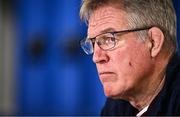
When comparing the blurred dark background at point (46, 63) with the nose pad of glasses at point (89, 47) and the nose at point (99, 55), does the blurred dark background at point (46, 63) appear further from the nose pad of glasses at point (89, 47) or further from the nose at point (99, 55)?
the nose at point (99, 55)

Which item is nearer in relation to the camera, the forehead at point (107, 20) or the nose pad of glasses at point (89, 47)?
the forehead at point (107, 20)

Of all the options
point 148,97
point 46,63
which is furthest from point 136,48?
point 46,63

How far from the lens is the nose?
1.92 metres

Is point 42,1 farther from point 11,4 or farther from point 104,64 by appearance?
point 104,64

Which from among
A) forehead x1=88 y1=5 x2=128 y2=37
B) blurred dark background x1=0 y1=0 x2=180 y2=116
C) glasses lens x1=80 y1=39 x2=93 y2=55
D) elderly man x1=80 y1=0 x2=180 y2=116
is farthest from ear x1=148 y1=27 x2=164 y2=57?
blurred dark background x1=0 y1=0 x2=180 y2=116

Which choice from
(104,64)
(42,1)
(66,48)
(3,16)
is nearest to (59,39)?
(66,48)

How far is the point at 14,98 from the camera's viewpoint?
502cm

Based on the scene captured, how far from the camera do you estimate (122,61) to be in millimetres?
1920

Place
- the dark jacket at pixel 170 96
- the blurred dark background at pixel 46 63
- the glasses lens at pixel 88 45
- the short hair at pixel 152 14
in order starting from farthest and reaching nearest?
the blurred dark background at pixel 46 63
the glasses lens at pixel 88 45
the short hair at pixel 152 14
the dark jacket at pixel 170 96

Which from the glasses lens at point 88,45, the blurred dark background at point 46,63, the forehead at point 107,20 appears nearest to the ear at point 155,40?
the forehead at point 107,20

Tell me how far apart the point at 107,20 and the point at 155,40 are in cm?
21

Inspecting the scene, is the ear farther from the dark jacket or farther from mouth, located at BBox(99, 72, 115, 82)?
mouth, located at BBox(99, 72, 115, 82)

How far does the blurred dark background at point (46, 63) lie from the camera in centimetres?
473

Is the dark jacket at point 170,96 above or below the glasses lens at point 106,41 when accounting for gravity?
below
